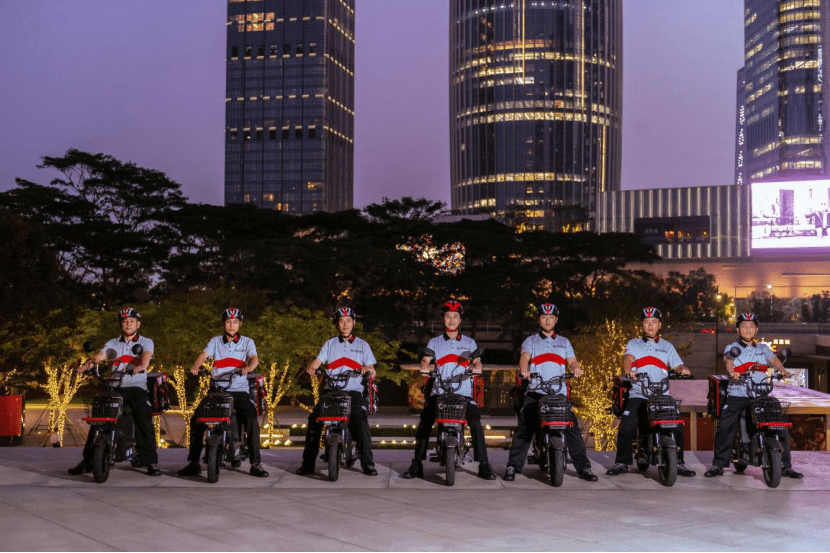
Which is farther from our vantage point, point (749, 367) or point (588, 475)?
point (749, 367)

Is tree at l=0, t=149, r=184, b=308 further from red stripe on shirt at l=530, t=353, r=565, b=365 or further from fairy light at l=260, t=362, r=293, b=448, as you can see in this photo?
red stripe on shirt at l=530, t=353, r=565, b=365

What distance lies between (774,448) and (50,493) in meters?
7.37

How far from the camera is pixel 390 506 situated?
9430mm

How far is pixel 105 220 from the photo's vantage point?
56.0 m

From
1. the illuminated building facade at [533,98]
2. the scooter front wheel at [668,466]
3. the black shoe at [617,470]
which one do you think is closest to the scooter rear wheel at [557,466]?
the black shoe at [617,470]

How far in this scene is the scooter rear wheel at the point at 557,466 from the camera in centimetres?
1055

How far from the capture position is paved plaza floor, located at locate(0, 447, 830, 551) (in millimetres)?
7910

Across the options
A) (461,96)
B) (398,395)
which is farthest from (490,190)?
(398,395)

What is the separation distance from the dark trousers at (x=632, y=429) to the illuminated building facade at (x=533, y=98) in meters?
166

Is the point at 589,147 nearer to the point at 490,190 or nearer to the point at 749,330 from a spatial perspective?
the point at 490,190

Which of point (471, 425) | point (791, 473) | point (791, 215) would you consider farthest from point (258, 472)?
point (791, 215)

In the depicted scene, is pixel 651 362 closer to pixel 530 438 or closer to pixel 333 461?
pixel 530 438

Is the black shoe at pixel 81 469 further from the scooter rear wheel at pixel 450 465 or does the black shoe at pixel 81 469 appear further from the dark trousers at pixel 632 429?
the dark trousers at pixel 632 429

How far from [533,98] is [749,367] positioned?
171 m
